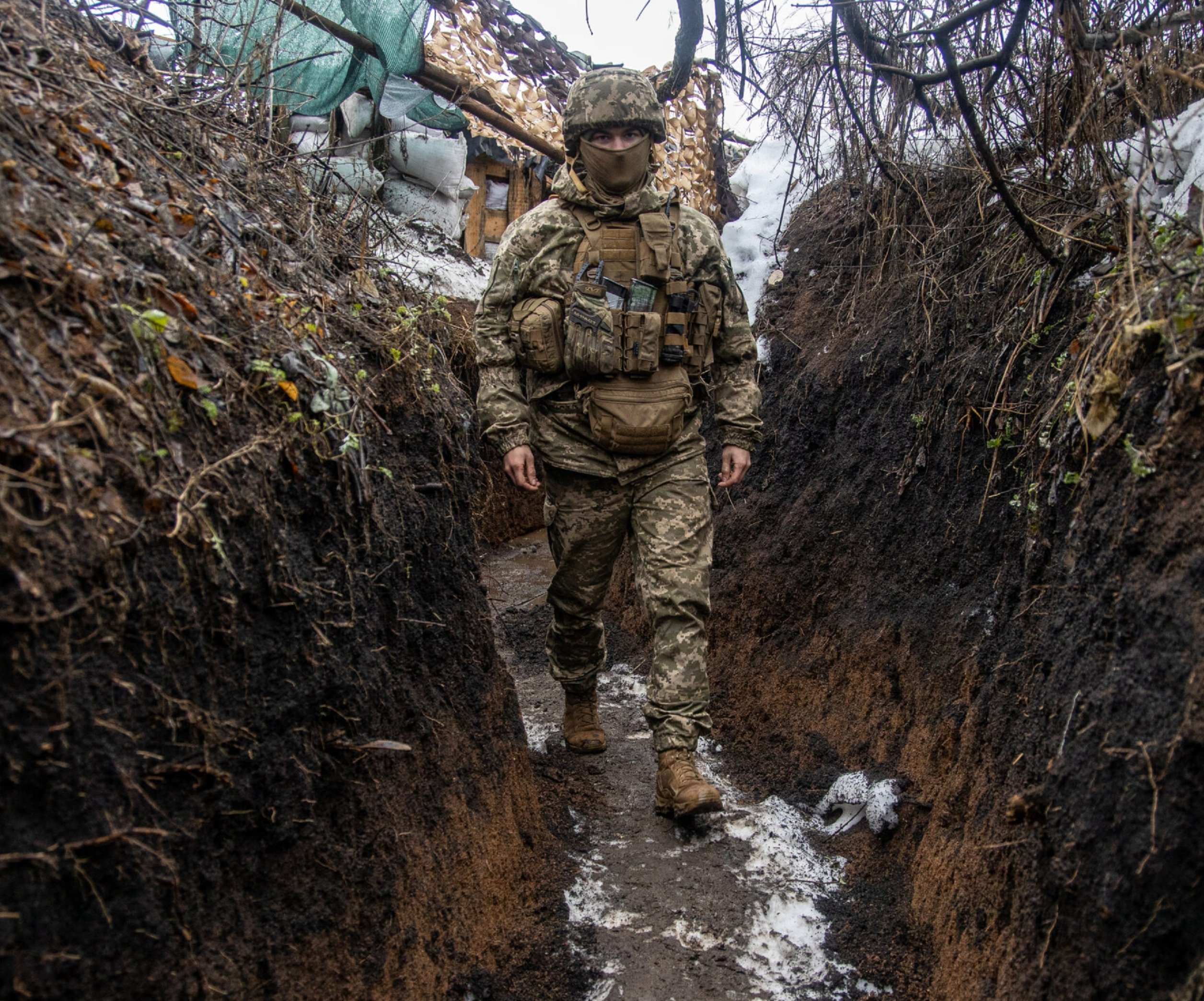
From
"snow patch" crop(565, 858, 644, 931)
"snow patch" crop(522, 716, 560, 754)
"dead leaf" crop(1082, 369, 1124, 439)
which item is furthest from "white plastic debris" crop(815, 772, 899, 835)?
"dead leaf" crop(1082, 369, 1124, 439)

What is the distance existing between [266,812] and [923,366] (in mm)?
3314

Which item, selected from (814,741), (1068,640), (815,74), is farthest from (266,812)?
(815,74)

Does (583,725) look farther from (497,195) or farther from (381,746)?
(497,195)

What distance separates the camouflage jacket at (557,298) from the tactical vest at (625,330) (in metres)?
0.05

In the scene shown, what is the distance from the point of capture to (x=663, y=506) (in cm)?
377

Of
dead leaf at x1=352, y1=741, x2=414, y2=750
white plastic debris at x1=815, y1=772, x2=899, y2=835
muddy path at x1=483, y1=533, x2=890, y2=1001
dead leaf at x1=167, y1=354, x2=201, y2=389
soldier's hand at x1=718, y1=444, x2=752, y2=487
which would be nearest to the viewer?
dead leaf at x1=167, y1=354, x2=201, y2=389

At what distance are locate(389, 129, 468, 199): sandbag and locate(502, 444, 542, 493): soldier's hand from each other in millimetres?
4724

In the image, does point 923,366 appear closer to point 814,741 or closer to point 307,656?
point 814,741

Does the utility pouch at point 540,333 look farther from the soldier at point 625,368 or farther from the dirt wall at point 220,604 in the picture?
the dirt wall at point 220,604

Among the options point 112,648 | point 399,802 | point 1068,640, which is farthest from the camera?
point 399,802

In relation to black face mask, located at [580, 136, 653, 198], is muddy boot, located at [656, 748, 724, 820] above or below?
below

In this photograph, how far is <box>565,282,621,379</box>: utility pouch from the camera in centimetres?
365

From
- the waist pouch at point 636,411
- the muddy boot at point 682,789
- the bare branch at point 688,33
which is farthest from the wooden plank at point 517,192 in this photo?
the muddy boot at point 682,789

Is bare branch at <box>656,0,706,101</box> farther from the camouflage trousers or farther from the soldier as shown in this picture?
the camouflage trousers
